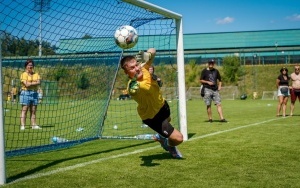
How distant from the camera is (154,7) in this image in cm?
810

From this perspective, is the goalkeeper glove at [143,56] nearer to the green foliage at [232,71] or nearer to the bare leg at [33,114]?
the bare leg at [33,114]

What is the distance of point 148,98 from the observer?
20.1 ft

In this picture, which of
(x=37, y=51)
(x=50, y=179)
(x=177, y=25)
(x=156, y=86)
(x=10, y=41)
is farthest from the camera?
(x=177, y=25)

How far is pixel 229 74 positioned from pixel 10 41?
42.4 m

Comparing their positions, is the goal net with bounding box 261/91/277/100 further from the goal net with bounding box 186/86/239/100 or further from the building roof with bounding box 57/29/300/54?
the building roof with bounding box 57/29/300/54

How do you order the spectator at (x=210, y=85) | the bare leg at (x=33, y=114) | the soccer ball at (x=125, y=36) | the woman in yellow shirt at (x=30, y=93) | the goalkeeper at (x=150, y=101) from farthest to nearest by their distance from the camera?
the spectator at (x=210, y=85) < the bare leg at (x=33, y=114) < the woman in yellow shirt at (x=30, y=93) < the soccer ball at (x=125, y=36) < the goalkeeper at (x=150, y=101)

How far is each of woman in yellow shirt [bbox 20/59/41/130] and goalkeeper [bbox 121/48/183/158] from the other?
5.48 m

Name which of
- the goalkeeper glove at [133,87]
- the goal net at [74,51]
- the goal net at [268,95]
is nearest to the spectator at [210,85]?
the goal net at [74,51]

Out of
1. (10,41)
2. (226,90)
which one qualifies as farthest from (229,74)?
(10,41)

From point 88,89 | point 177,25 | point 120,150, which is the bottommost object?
point 120,150

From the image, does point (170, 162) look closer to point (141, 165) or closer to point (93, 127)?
point (141, 165)

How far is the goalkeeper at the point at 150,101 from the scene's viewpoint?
19.5ft

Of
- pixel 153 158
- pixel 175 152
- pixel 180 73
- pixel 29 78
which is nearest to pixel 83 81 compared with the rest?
pixel 29 78

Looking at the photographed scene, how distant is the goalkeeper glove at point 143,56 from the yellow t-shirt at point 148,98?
11cm
